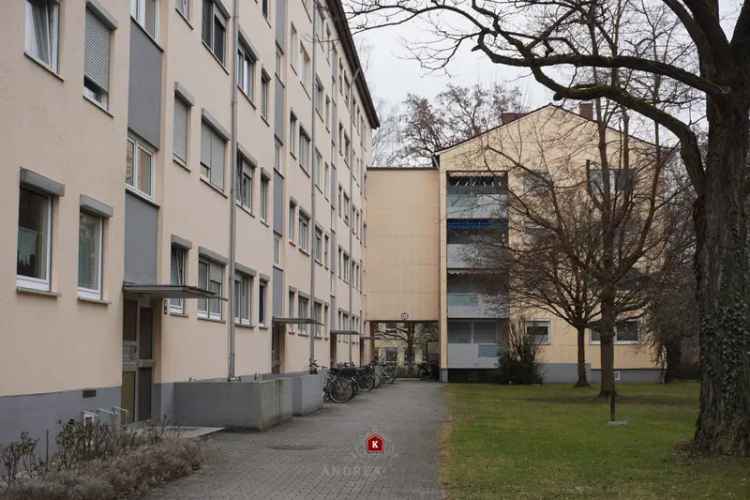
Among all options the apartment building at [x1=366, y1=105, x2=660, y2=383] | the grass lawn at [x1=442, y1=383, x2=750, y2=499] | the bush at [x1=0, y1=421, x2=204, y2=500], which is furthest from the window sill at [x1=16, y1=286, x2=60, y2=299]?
the apartment building at [x1=366, y1=105, x2=660, y2=383]

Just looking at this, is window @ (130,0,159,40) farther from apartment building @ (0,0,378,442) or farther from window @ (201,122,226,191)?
window @ (201,122,226,191)

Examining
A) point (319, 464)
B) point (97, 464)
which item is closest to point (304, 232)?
point (319, 464)

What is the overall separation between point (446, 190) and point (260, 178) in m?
29.5

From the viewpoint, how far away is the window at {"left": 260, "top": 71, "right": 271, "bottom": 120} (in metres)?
27.0

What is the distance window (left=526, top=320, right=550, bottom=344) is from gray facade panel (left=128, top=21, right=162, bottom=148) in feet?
129

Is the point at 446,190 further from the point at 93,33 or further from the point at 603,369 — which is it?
the point at 93,33

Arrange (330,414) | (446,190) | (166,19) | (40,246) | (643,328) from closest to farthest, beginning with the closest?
1. (40,246)
2. (166,19)
3. (330,414)
4. (643,328)
5. (446,190)

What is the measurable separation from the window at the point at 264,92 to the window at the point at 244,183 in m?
2.40

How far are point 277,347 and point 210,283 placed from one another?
30.0 feet

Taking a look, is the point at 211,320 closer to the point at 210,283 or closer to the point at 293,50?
the point at 210,283

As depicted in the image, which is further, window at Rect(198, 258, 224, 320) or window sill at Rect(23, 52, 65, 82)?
window at Rect(198, 258, 224, 320)

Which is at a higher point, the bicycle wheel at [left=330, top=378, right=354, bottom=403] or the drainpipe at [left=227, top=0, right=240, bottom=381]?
the drainpipe at [left=227, top=0, right=240, bottom=381]

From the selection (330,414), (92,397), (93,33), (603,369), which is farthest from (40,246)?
(603,369)

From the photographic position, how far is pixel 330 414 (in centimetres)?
2403
